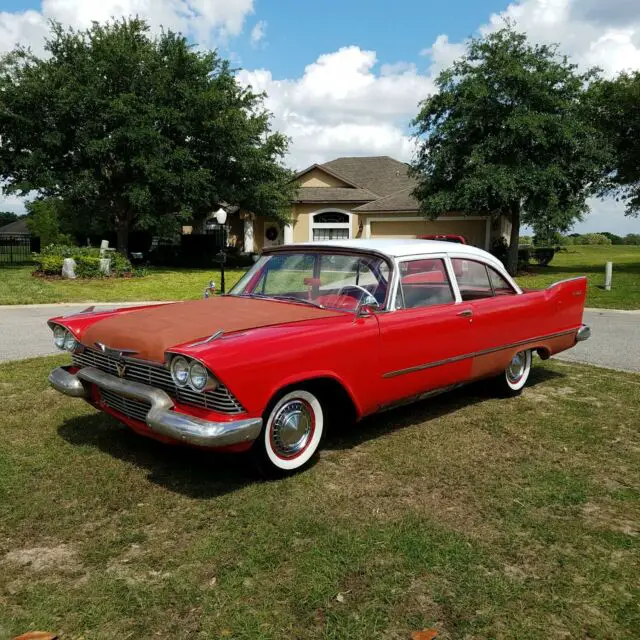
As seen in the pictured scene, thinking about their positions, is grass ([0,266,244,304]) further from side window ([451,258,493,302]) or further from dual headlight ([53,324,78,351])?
side window ([451,258,493,302])

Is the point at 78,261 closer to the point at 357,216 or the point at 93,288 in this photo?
the point at 93,288

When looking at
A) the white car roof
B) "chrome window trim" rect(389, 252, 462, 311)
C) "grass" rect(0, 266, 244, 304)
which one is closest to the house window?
"grass" rect(0, 266, 244, 304)

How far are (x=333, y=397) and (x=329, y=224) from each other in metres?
32.2

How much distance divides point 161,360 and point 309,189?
34.4m

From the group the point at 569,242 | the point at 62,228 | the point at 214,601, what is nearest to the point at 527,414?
the point at 214,601

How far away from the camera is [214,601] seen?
2.64 metres

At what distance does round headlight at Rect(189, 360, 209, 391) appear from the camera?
3.41 meters

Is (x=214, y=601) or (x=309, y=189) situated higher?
(x=309, y=189)

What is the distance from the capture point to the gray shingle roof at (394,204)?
3112cm

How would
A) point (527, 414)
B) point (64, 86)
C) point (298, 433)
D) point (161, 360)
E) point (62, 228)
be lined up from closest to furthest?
point (161, 360), point (298, 433), point (527, 414), point (64, 86), point (62, 228)

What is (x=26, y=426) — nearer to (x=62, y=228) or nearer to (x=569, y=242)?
(x=62, y=228)

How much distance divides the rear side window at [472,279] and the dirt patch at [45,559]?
359cm

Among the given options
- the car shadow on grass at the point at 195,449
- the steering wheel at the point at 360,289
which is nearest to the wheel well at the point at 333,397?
the car shadow on grass at the point at 195,449

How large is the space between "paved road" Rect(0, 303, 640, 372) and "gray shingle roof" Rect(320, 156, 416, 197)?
24.6 meters
